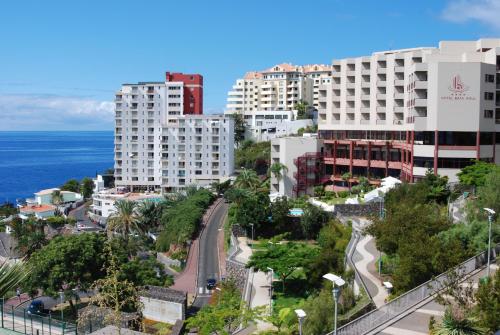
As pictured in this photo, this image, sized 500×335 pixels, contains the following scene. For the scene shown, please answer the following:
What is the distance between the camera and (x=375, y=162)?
7181 centimetres

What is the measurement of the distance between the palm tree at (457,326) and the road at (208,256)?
26489 millimetres

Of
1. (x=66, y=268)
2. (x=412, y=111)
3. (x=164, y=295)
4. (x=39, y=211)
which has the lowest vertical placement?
(x=39, y=211)

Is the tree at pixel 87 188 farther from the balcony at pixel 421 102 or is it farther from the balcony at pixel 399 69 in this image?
the balcony at pixel 421 102

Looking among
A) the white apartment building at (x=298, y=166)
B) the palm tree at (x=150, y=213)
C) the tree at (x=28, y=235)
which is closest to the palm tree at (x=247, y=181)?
the white apartment building at (x=298, y=166)

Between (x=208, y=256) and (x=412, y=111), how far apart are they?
27.6 meters

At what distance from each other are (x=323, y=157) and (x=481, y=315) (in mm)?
58500

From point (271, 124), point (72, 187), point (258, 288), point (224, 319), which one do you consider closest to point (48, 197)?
point (72, 187)

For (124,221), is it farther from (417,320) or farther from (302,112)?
(302,112)

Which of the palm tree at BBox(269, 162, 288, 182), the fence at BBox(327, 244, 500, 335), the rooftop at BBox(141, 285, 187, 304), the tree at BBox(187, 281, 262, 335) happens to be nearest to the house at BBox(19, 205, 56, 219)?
the palm tree at BBox(269, 162, 288, 182)

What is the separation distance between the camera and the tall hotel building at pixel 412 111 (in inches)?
2325

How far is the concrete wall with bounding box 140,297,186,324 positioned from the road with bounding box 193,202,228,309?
18.5ft

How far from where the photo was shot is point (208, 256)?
5825cm

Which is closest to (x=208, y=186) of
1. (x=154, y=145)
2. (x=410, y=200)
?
(x=154, y=145)

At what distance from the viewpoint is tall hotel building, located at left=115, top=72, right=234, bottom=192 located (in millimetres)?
99188
